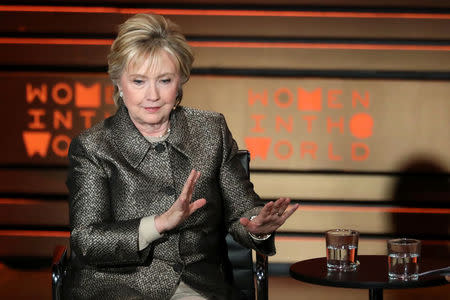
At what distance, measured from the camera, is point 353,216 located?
564 centimetres

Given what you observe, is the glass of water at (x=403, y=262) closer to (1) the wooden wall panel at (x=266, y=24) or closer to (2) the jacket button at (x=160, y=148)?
(2) the jacket button at (x=160, y=148)

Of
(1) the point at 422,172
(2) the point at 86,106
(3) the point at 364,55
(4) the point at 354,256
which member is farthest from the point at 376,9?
(4) the point at 354,256

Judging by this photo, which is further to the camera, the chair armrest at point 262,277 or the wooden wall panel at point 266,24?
the wooden wall panel at point 266,24

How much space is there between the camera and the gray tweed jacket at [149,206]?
102 inches

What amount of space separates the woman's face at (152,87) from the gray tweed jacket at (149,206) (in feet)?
0.27

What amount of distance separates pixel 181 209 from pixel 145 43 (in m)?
0.60

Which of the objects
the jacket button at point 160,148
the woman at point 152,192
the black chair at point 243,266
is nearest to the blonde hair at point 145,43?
the woman at point 152,192

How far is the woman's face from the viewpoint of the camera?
2.69 metres

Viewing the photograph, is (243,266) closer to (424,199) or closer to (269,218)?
(269,218)

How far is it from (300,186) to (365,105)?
69cm

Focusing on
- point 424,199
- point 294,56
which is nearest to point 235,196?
point 294,56

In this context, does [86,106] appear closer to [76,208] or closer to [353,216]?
[353,216]

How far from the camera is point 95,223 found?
8.59 feet

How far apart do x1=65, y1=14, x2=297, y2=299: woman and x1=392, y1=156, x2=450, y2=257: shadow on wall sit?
9.73 feet
